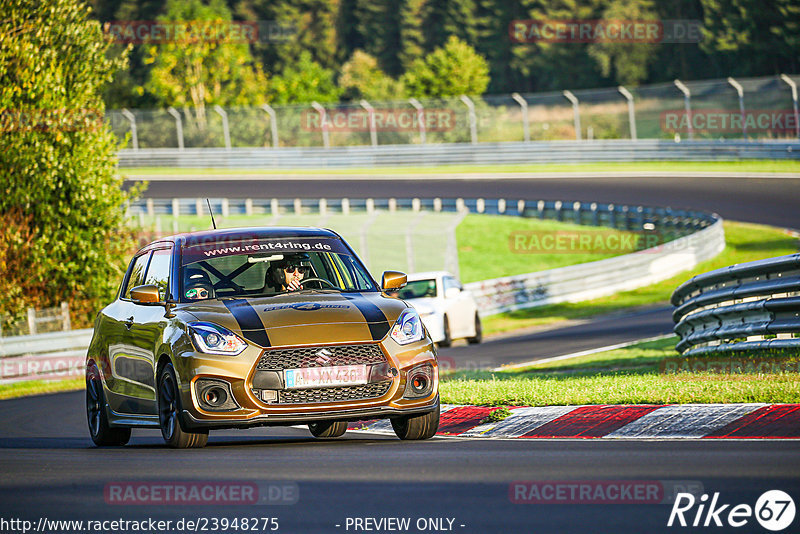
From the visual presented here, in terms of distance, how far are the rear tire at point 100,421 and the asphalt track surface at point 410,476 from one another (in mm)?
670

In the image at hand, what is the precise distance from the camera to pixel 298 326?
848 cm

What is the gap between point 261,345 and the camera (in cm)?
837

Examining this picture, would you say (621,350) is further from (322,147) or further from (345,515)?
(322,147)

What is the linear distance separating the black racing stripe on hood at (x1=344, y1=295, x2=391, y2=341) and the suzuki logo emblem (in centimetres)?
34

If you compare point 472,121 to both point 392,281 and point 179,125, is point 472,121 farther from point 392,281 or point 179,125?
point 392,281

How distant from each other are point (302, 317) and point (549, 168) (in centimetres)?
4104

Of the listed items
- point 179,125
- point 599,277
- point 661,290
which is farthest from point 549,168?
point 661,290

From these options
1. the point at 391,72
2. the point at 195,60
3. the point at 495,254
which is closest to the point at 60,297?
the point at 495,254

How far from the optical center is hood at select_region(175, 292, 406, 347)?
8.41m

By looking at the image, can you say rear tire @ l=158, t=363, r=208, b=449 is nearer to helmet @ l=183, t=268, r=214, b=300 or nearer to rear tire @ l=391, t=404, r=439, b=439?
helmet @ l=183, t=268, r=214, b=300

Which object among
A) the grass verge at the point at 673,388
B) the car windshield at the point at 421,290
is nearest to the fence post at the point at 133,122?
the car windshield at the point at 421,290

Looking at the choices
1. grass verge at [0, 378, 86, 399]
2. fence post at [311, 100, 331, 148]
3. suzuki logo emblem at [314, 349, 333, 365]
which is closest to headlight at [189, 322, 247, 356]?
suzuki logo emblem at [314, 349, 333, 365]

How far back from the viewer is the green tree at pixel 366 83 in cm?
7944

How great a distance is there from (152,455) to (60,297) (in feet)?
54.4
